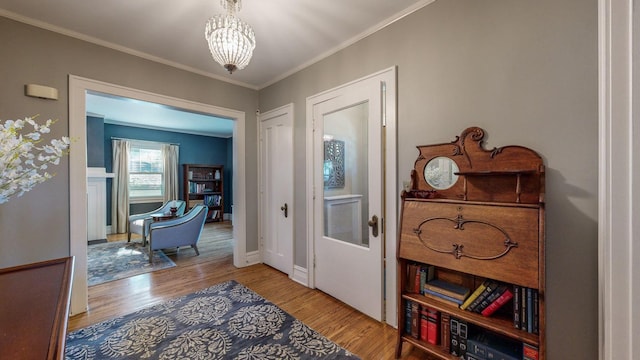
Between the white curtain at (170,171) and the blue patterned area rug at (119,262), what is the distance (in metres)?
2.02

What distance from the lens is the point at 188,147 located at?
22.6ft

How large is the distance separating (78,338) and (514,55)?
11.9 ft

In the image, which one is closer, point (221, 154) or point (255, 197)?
point (255, 197)

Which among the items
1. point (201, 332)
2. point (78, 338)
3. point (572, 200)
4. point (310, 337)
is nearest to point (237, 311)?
point (201, 332)

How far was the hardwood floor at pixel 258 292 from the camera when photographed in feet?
6.25

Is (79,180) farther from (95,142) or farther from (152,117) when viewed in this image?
(152,117)

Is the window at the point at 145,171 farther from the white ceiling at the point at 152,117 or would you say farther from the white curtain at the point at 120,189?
the white ceiling at the point at 152,117

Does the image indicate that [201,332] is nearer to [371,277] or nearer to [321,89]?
[371,277]

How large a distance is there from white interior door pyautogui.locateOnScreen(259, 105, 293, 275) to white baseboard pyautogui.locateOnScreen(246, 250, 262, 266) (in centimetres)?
10

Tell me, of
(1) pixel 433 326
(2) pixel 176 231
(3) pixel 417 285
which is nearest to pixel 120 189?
(2) pixel 176 231

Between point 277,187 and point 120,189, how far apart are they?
15.4 ft

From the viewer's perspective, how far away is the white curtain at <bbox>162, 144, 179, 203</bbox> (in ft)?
20.9

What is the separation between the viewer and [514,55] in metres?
1.49

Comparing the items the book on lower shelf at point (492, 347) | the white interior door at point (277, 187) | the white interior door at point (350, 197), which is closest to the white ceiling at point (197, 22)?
the white interior door at point (350, 197)
